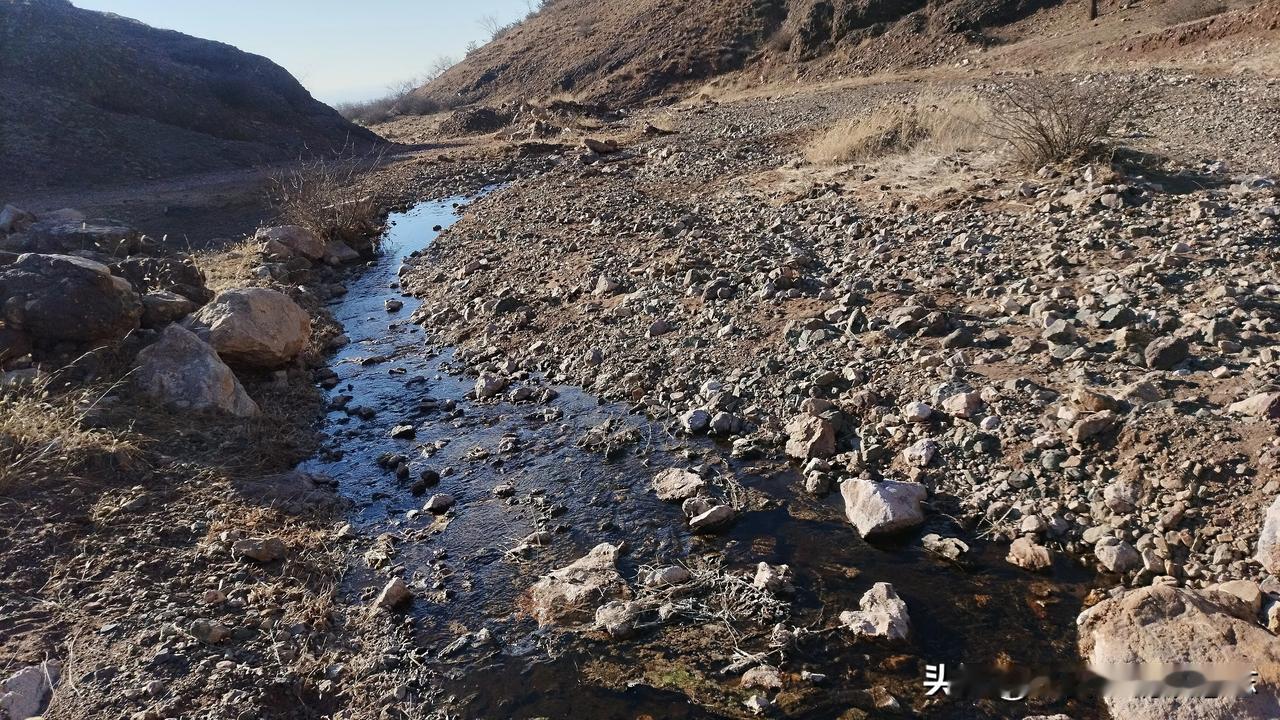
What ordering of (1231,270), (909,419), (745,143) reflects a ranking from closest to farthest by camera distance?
1. (909,419)
2. (1231,270)
3. (745,143)

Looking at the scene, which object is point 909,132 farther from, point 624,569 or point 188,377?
point 188,377

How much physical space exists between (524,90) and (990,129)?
1435 inches

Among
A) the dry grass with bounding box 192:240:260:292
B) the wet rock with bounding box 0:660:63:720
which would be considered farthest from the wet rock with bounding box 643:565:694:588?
the dry grass with bounding box 192:240:260:292

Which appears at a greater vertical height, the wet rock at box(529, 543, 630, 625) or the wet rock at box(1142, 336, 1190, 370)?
the wet rock at box(1142, 336, 1190, 370)

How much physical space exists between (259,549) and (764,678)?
2.98 m

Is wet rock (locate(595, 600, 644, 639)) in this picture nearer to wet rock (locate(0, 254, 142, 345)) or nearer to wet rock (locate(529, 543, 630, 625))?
wet rock (locate(529, 543, 630, 625))

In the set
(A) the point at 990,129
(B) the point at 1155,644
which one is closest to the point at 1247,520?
(B) the point at 1155,644

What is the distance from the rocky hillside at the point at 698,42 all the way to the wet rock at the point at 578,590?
91.9 ft

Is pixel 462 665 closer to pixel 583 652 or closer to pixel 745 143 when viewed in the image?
pixel 583 652

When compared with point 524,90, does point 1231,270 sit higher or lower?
lower

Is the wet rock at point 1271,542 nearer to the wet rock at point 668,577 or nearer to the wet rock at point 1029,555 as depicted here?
the wet rock at point 1029,555

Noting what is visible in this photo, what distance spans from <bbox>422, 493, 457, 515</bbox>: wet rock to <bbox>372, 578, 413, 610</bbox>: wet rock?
85cm

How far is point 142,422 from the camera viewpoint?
568cm

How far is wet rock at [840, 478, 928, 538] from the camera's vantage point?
4.14 meters
